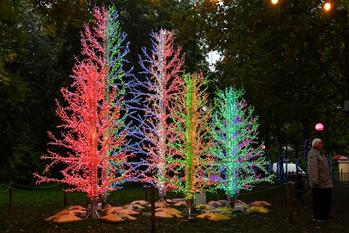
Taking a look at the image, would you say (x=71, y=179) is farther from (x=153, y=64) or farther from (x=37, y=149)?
(x=37, y=149)

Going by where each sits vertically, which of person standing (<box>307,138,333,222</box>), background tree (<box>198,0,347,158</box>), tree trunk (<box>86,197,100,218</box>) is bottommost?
tree trunk (<box>86,197,100,218</box>)

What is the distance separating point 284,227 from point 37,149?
2753 centimetres

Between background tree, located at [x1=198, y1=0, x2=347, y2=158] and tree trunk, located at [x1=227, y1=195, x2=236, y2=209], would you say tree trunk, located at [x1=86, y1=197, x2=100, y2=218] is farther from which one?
background tree, located at [x1=198, y1=0, x2=347, y2=158]

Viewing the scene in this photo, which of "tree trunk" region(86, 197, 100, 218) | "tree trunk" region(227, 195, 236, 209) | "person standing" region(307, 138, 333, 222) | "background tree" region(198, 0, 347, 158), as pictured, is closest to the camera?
"person standing" region(307, 138, 333, 222)

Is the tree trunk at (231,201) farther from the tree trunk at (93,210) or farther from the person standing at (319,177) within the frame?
the tree trunk at (93,210)

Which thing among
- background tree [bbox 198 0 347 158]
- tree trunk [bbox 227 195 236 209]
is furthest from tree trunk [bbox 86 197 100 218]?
background tree [bbox 198 0 347 158]

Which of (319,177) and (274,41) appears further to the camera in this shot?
(274,41)

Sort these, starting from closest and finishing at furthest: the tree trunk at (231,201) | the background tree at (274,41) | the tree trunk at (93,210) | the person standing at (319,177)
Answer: the person standing at (319,177), the tree trunk at (93,210), the background tree at (274,41), the tree trunk at (231,201)

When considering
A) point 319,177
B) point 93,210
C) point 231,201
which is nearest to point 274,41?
point 231,201

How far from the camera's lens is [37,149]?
36.9m

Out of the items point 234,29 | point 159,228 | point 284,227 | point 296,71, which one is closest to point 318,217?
point 284,227

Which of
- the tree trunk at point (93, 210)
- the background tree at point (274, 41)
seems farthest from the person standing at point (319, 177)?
the tree trunk at point (93, 210)

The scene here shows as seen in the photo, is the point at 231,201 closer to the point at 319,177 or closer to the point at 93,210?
the point at 319,177

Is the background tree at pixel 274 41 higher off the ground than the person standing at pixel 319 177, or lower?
higher
